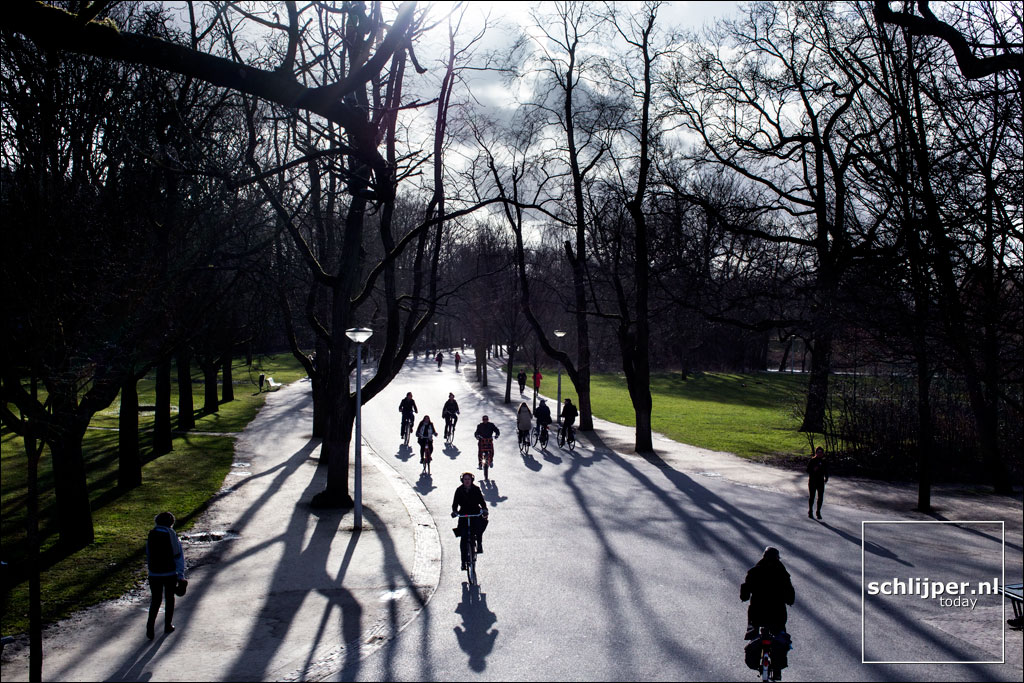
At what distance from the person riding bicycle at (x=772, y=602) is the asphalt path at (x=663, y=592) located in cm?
48

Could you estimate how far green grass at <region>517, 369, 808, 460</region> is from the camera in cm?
2783

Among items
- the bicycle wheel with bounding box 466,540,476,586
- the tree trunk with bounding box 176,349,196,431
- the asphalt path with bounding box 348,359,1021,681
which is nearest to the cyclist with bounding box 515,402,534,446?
the asphalt path with bounding box 348,359,1021,681

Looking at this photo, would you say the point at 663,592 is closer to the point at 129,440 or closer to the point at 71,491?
the point at 71,491

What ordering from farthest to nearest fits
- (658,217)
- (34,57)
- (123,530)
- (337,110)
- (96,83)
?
(658,217)
(123,530)
(96,83)
(34,57)
(337,110)

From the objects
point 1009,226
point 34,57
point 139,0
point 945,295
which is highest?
point 139,0

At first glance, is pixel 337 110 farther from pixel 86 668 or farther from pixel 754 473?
pixel 754 473

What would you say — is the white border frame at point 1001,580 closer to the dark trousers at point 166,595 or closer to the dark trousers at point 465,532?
the dark trousers at point 465,532

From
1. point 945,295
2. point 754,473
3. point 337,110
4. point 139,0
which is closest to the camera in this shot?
point 337,110

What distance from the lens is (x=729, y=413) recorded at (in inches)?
1581

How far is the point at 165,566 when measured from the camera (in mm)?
9289

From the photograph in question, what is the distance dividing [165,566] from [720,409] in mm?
36941

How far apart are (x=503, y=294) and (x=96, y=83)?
3220 cm

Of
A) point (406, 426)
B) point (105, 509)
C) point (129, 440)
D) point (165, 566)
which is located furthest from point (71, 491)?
point (406, 426)

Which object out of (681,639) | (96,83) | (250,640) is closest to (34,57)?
(96,83)
